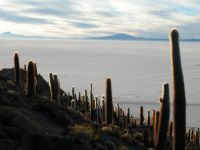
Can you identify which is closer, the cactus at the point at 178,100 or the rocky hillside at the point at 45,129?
the rocky hillside at the point at 45,129

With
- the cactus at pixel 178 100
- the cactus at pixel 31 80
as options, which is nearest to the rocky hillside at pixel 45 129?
the cactus at pixel 31 80

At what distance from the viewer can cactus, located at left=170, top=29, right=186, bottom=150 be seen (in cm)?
1266

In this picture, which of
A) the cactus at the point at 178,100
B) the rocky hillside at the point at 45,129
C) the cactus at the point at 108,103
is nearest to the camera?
the rocky hillside at the point at 45,129

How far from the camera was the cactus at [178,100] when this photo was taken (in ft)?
41.5

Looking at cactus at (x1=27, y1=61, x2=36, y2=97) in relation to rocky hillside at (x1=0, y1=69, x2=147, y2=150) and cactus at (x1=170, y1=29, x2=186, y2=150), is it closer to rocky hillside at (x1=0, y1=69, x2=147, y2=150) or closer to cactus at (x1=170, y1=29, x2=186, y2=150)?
rocky hillside at (x1=0, y1=69, x2=147, y2=150)

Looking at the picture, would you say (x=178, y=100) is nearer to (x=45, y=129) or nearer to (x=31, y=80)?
(x=45, y=129)

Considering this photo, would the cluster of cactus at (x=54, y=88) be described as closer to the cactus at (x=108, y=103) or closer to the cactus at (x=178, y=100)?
the cactus at (x=108, y=103)

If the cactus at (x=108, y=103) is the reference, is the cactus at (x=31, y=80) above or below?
above

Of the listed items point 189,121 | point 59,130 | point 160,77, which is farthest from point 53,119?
point 160,77

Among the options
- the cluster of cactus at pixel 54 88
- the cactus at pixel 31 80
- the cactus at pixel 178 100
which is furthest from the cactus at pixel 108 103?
the cactus at pixel 178 100

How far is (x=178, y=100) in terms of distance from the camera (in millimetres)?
12695

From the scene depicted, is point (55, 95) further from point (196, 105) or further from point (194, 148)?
point (196, 105)

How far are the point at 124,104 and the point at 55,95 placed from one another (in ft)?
94.8

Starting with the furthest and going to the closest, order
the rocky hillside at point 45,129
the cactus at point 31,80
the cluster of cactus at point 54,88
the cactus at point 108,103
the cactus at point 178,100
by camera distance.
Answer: the cluster of cactus at point 54,88, the cactus at point 108,103, the cactus at point 31,80, the cactus at point 178,100, the rocky hillside at point 45,129
